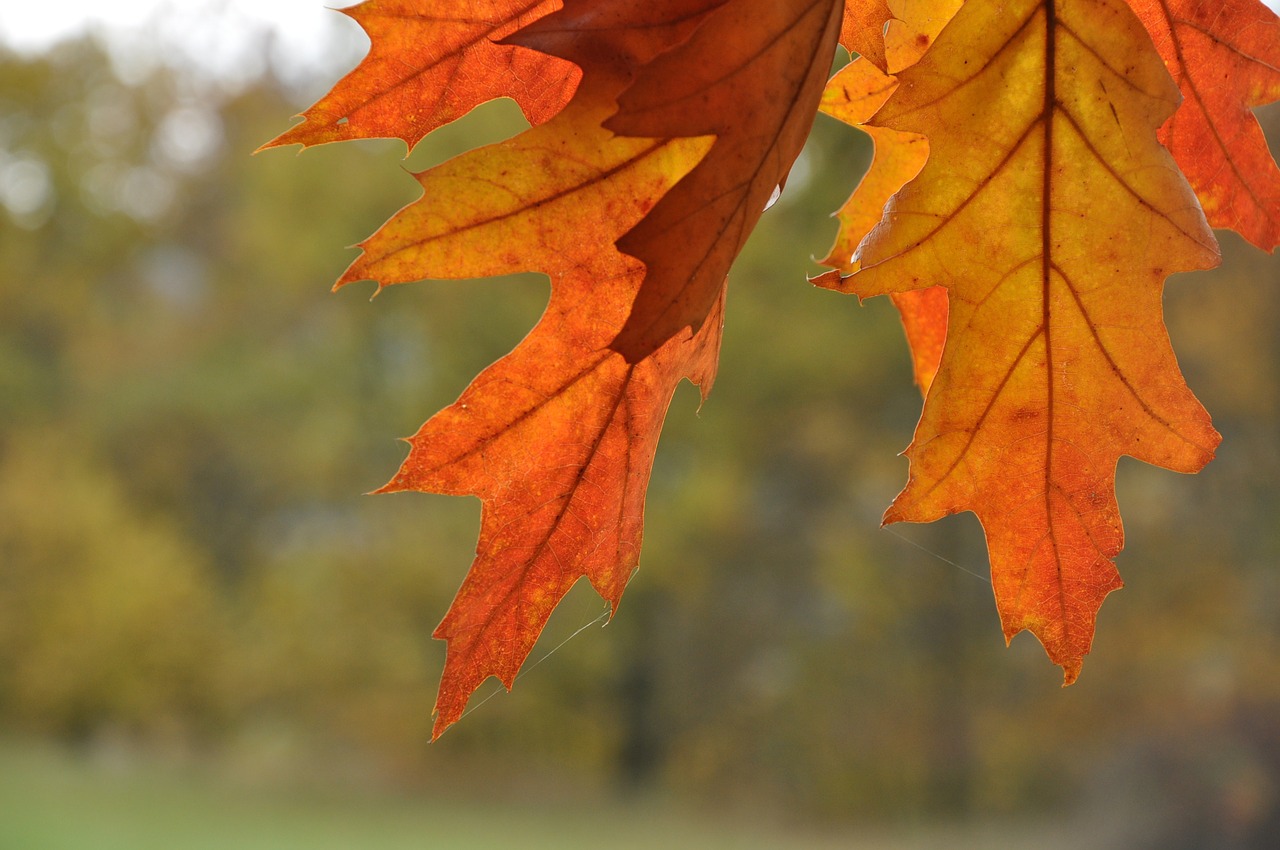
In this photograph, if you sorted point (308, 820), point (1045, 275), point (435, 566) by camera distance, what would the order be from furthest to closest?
point (308, 820) < point (435, 566) < point (1045, 275)

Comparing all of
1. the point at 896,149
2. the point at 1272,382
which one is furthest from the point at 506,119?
the point at 896,149

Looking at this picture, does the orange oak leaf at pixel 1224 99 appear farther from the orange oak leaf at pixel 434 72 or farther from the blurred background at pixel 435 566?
the blurred background at pixel 435 566

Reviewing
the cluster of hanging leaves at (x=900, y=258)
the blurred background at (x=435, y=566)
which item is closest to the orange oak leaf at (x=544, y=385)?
the cluster of hanging leaves at (x=900, y=258)

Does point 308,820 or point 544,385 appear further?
point 308,820

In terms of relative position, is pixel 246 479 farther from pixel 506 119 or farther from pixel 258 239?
pixel 506 119

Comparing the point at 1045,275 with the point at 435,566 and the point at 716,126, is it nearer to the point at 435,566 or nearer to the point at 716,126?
the point at 716,126

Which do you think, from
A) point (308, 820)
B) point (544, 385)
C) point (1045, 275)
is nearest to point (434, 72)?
point (544, 385)
